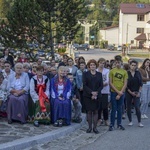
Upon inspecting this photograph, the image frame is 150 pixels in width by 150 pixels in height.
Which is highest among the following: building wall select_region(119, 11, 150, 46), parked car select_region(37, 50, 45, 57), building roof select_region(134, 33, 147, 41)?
building wall select_region(119, 11, 150, 46)

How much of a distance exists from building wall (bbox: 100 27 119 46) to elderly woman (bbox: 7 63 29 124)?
103 metres

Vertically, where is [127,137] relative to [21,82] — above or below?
below

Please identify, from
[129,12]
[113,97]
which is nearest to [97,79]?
[113,97]

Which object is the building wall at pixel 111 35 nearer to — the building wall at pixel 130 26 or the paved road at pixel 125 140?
the building wall at pixel 130 26

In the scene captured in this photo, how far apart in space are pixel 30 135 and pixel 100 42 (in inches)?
4096

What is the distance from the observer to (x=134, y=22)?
104875 mm

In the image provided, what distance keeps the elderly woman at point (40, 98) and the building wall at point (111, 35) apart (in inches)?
4079

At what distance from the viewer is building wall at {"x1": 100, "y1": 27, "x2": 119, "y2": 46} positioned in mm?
114750

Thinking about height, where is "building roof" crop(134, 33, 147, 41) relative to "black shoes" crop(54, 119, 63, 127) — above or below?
above

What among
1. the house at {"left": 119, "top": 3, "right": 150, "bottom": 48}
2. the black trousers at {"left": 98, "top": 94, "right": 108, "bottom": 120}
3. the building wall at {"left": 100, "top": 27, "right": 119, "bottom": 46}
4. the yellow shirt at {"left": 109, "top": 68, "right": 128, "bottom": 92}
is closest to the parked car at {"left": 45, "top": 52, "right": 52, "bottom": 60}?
the black trousers at {"left": 98, "top": 94, "right": 108, "bottom": 120}

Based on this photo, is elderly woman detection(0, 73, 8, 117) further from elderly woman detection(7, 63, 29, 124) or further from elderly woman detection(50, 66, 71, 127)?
elderly woman detection(50, 66, 71, 127)

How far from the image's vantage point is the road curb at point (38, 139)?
347 inches

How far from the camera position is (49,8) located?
2434 cm

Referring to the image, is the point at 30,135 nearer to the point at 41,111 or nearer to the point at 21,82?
the point at 41,111
